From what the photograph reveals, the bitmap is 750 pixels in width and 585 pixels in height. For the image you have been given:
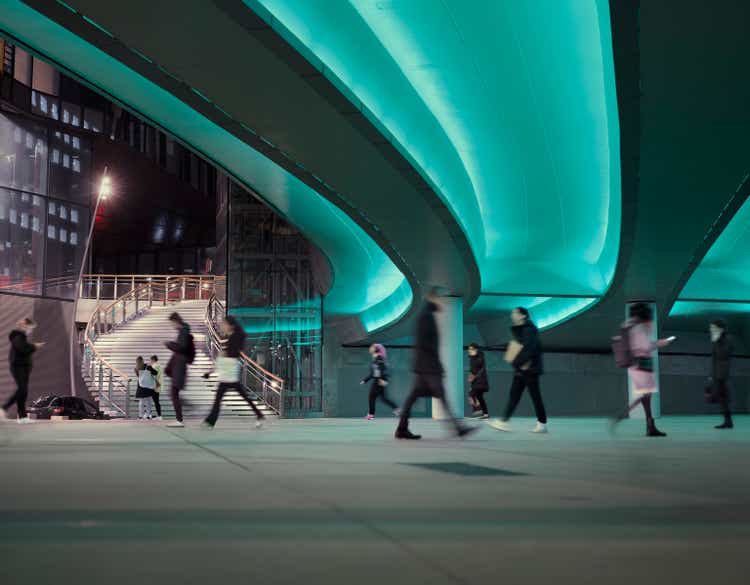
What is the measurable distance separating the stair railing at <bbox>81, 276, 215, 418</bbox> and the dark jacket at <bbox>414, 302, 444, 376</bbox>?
757 inches

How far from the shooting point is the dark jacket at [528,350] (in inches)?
527

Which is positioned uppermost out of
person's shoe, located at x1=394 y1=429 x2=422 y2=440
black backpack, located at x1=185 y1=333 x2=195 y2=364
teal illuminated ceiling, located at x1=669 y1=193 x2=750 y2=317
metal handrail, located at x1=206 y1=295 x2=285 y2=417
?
teal illuminated ceiling, located at x1=669 y1=193 x2=750 y2=317

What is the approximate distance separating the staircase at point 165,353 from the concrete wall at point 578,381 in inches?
287

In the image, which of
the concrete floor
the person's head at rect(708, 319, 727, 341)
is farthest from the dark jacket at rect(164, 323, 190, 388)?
the person's head at rect(708, 319, 727, 341)

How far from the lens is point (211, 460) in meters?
8.48

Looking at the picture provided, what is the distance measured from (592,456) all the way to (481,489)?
3568 millimetres

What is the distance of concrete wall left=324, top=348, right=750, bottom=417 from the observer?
140 feet

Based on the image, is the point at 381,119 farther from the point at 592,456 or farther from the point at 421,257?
the point at 421,257

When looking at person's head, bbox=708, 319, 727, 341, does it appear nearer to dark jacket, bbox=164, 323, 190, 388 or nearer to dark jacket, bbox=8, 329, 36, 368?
dark jacket, bbox=164, 323, 190, 388

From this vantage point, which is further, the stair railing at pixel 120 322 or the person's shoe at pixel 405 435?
the stair railing at pixel 120 322

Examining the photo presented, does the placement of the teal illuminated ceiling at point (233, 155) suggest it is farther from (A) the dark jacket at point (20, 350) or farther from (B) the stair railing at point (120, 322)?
(B) the stair railing at point (120, 322)

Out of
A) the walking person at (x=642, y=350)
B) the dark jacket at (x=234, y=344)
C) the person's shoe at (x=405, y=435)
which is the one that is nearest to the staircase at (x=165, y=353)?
the dark jacket at (x=234, y=344)

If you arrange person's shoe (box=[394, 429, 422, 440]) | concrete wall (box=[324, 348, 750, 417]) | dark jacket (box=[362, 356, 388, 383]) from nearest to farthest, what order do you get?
person's shoe (box=[394, 429, 422, 440]), dark jacket (box=[362, 356, 388, 383]), concrete wall (box=[324, 348, 750, 417])

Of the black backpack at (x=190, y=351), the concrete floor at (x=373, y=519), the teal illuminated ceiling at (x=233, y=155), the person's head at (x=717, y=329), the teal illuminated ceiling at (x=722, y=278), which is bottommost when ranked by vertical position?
the concrete floor at (x=373, y=519)
